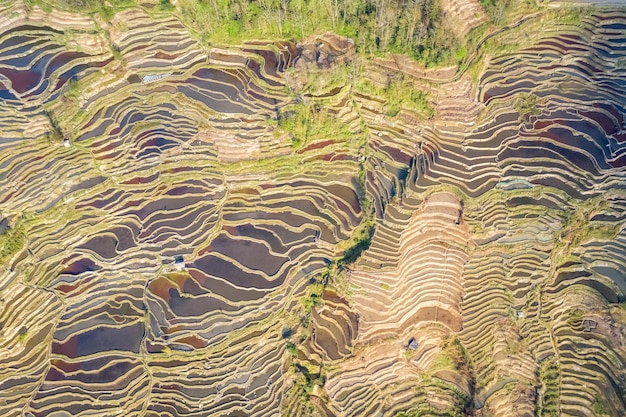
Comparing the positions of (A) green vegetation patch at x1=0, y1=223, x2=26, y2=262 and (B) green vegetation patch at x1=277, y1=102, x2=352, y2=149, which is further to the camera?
(B) green vegetation patch at x1=277, y1=102, x2=352, y2=149

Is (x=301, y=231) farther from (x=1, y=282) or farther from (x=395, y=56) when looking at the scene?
(x=1, y=282)

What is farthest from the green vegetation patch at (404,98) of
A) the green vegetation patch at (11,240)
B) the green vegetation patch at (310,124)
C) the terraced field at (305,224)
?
the green vegetation patch at (11,240)

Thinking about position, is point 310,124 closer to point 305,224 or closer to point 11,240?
point 305,224

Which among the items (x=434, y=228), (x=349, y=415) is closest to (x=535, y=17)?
(x=434, y=228)

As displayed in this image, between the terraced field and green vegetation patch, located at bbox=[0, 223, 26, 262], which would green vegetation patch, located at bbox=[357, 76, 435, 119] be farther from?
green vegetation patch, located at bbox=[0, 223, 26, 262]

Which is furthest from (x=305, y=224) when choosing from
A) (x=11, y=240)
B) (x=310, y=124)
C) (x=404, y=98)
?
(x=11, y=240)

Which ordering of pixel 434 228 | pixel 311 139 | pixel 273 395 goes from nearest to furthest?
pixel 273 395 → pixel 434 228 → pixel 311 139

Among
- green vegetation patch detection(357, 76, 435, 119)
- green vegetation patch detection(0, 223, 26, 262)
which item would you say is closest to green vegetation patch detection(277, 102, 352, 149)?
green vegetation patch detection(357, 76, 435, 119)

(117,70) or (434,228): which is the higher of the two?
(117,70)
